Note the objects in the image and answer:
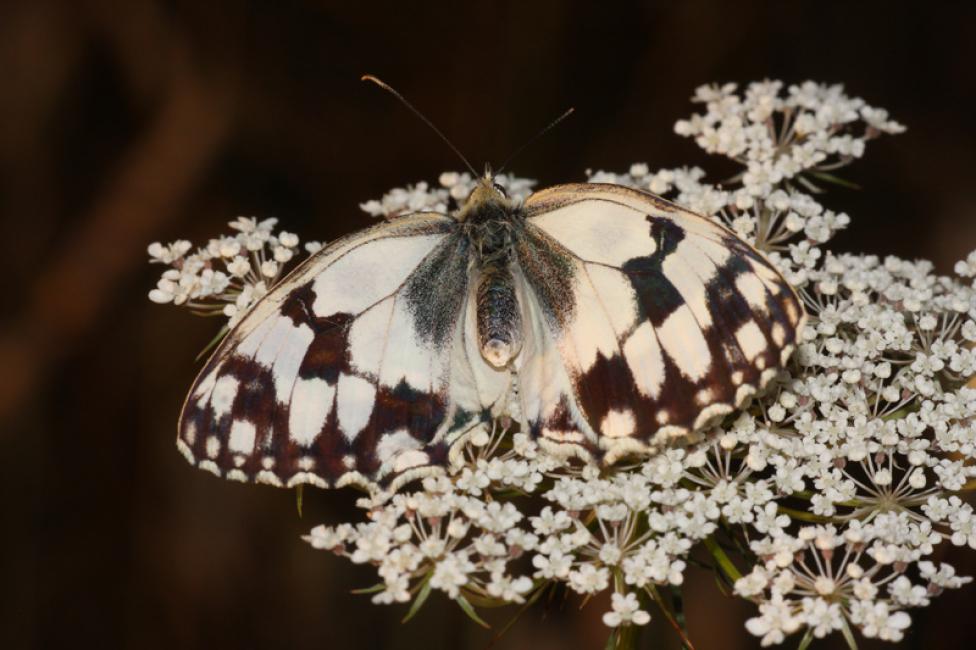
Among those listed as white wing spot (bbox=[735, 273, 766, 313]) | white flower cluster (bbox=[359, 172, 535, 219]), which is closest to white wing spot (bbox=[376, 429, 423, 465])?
white wing spot (bbox=[735, 273, 766, 313])

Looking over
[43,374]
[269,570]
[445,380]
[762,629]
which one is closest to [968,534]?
[762,629]

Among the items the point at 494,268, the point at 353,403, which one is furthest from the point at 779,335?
the point at 353,403

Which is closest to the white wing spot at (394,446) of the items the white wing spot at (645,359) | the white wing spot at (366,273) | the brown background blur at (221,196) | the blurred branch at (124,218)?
the white wing spot at (366,273)

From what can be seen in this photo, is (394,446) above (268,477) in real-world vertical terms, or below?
above

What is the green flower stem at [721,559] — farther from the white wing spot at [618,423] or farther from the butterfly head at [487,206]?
the butterfly head at [487,206]

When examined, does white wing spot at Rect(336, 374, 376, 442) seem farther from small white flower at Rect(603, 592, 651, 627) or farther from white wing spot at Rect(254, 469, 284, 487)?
small white flower at Rect(603, 592, 651, 627)

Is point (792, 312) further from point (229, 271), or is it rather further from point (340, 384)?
point (229, 271)
